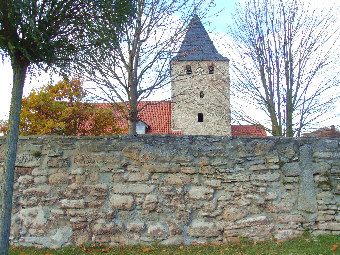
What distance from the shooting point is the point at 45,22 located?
309 centimetres

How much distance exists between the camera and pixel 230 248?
3738 millimetres

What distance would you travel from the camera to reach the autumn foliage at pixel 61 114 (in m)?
14.1

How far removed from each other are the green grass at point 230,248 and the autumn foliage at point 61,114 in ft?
33.5

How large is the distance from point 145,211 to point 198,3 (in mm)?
6082

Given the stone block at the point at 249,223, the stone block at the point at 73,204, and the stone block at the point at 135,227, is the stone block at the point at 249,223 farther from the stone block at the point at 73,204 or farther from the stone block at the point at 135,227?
the stone block at the point at 73,204

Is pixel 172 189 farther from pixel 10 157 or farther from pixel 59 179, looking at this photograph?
pixel 10 157

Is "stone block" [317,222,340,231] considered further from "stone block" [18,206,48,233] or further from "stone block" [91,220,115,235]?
"stone block" [18,206,48,233]

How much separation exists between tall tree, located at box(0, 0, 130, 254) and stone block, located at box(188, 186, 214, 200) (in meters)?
2.16

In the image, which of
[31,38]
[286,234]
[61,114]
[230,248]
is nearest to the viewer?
[31,38]

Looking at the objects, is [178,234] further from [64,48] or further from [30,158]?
[64,48]

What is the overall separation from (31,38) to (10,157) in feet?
4.07

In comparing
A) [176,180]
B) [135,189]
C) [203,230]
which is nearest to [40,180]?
[135,189]

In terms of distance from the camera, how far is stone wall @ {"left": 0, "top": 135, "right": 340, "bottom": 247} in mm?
3990

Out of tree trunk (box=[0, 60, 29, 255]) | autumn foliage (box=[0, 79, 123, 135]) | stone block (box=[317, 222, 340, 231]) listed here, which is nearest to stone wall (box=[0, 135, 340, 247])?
stone block (box=[317, 222, 340, 231])
